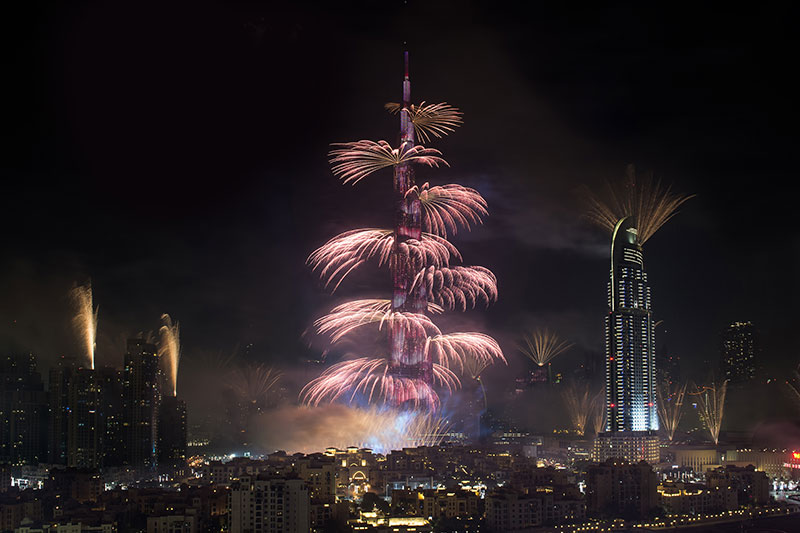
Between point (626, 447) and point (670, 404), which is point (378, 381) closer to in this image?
point (626, 447)

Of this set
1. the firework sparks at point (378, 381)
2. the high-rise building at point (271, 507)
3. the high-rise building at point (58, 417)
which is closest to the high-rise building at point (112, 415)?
the high-rise building at point (58, 417)

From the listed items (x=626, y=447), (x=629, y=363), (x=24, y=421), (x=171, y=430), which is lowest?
(x=626, y=447)

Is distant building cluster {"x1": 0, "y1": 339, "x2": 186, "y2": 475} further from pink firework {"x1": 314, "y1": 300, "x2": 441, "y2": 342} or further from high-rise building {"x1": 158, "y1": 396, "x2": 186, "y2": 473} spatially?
pink firework {"x1": 314, "y1": 300, "x2": 441, "y2": 342}

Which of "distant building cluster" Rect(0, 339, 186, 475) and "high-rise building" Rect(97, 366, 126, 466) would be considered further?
"high-rise building" Rect(97, 366, 126, 466)

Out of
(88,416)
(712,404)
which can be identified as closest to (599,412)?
(712,404)

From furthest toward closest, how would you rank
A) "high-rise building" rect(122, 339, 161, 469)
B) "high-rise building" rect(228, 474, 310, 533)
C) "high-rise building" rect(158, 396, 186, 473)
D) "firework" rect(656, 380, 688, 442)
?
"firework" rect(656, 380, 688, 442)
"high-rise building" rect(158, 396, 186, 473)
"high-rise building" rect(122, 339, 161, 469)
"high-rise building" rect(228, 474, 310, 533)

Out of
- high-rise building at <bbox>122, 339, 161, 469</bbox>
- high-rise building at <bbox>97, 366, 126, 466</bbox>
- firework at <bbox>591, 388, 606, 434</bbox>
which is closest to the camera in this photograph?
high-rise building at <bbox>97, 366, 126, 466</bbox>

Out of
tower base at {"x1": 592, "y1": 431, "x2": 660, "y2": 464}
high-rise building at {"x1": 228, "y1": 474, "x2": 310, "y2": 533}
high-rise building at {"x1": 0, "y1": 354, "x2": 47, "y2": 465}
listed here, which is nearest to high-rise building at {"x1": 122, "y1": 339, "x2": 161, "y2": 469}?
high-rise building at {"x1": 0, "y1": 354, "x2": 47, "y2": 465}

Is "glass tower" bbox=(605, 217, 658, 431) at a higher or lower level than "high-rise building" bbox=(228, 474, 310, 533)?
higher
